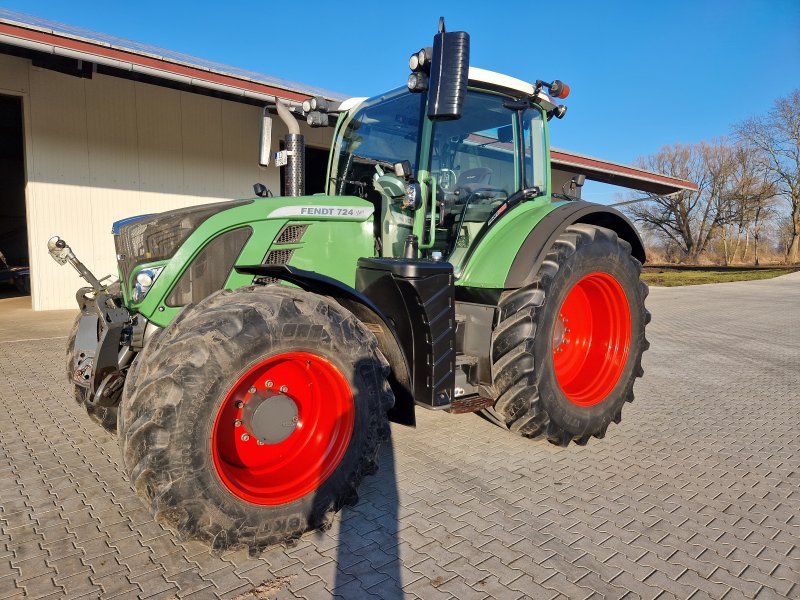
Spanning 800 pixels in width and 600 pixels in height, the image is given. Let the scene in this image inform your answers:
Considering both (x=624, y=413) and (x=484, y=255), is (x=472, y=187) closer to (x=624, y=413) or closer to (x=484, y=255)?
(x=484, y=255)

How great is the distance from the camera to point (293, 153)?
362cm

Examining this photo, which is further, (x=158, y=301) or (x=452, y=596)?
(x=158, y=301)

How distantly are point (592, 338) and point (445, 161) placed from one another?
172 centimetres

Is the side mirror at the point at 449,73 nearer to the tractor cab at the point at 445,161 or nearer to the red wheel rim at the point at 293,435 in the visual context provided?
the tractor cab at the point at 445,161

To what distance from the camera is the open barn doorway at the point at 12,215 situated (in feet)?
45.0

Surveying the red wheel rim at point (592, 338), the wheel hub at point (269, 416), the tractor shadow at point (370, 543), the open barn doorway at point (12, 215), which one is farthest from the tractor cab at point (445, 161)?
the open barn doorway at point (12, 215)

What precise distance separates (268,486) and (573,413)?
1952 millimetres

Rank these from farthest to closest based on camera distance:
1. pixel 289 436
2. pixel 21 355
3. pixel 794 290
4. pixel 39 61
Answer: pixel 794 290 → pixel 39 61 → pixel 21 355 → pixel 289 436

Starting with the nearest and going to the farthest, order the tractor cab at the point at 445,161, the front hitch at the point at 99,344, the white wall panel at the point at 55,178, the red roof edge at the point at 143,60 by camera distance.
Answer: the front hitch at the point at 99,344 → the tractor cab at the point at 445,161 → the red roof edge at the point at 143,60 → the white wall panel at the point at 55,178

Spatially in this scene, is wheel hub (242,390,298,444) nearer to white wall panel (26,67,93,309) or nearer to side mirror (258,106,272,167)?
side mirror (258,106,272,167)

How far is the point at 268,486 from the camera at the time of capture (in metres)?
2.44

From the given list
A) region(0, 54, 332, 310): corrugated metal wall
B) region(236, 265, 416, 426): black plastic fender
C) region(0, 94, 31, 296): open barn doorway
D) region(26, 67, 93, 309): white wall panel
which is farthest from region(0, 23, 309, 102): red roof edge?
region(0, 94, 31, 296): open barn doorway

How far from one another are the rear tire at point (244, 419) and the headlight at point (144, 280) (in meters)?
0.42

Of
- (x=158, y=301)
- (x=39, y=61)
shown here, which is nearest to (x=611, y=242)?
(x=158, y=301)
